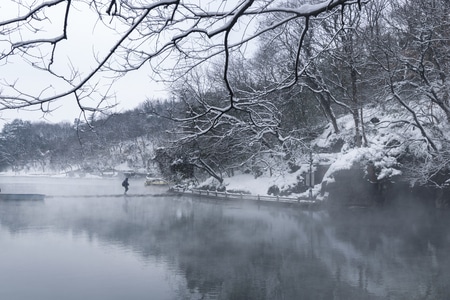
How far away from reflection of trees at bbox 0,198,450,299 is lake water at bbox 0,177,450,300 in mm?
28

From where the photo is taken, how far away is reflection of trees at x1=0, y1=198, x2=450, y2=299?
8.80 meters

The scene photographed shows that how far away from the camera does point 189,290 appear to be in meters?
8.57

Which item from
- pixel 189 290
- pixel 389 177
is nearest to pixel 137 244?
pixel 189 290

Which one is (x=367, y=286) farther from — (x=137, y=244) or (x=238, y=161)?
(x=238, y=161)

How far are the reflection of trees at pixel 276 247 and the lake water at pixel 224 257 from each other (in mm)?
28

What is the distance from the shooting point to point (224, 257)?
11555 millimetres

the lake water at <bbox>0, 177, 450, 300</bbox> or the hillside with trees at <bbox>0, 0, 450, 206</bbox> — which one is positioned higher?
the hillside with trees at <bbox>0, 0, 450, 206</bbox>

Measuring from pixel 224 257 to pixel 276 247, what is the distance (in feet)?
7.21

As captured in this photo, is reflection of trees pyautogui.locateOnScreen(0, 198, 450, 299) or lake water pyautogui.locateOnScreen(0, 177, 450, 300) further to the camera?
reflection of trees pyautogui.locateOnScreen(0, 198, 450, 299)

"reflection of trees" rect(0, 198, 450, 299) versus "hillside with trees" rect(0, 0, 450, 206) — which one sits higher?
"hillside with trees" rect(0, 0, 450, 206)

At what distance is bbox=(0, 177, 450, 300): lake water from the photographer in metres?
8.57

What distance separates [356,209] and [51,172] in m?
97.3

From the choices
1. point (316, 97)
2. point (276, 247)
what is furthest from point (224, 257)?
point (316, 97)

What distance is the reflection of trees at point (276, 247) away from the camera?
28.9 ft
